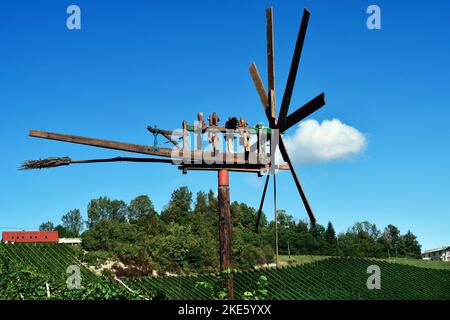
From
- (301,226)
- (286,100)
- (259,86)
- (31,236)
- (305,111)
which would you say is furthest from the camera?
(301,226)

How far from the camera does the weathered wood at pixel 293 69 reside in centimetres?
976

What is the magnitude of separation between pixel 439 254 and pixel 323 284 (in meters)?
120

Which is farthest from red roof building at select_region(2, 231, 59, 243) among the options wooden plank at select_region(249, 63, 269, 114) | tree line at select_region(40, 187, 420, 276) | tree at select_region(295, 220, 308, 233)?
wooden plank at select_region(249, 63, 269, 114)

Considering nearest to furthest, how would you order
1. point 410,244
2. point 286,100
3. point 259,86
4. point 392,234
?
point 286,100, point 259,86, point 410,244, point 392,234

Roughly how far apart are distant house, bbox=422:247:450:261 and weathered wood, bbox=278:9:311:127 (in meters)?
126

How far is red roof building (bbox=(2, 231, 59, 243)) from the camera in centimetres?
7062

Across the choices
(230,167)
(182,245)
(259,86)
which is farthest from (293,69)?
(182,245)

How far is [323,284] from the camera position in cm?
2184

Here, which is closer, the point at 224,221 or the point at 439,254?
the point at 224,221

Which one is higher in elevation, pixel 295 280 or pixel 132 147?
pixel 132 147

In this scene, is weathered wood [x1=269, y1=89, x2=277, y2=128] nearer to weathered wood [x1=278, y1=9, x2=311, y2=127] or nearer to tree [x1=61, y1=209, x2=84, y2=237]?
weathered wood [x1=278, y1=9, x2=311, y2=127]

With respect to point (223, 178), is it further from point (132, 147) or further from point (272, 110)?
point (132, 147)
